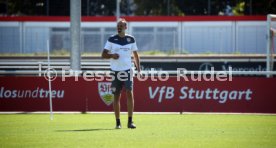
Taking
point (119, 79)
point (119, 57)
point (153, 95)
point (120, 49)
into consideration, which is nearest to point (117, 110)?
point (119, 79)

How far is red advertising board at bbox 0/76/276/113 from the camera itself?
19.5 m

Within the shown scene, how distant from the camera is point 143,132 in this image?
13.1 meters

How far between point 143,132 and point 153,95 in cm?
672

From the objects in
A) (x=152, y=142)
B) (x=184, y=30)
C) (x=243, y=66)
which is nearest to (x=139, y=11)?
(x=184, y=30)

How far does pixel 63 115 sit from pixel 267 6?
23211 mm

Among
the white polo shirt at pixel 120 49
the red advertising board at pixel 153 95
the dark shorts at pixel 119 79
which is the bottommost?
the red advertising board at pixel 153 95

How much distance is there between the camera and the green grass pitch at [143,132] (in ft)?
37.3

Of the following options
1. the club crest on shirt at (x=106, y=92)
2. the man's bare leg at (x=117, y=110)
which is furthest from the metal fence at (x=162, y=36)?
the man's bare leg at (x=117, y=110)

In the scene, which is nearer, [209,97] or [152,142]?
[152,142]

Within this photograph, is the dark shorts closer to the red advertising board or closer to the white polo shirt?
the white polo shirt

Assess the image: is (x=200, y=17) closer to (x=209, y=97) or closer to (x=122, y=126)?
(x=209, y=97)

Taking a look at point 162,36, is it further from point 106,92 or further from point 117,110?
point 117,110

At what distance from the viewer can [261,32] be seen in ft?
128

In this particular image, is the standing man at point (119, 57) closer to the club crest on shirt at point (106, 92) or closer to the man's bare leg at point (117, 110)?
the man's bare leg at point (117, 110)
